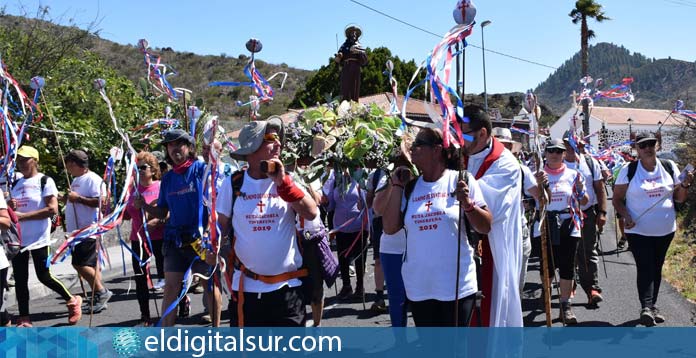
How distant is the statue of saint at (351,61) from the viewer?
7801mm

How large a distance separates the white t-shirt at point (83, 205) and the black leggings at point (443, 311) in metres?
4.48

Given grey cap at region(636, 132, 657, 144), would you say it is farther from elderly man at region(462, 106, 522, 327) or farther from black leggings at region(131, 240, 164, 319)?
black leggings at region(131, 240, 164, 319)

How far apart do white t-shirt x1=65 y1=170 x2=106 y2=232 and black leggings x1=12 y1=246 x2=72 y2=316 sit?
518 millimetres

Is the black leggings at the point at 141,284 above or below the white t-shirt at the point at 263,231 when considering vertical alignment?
below

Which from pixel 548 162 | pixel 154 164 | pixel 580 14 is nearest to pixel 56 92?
pixel 154 164

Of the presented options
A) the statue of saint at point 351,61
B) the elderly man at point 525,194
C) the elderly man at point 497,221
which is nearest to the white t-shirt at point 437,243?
the elderly man at point 497,221

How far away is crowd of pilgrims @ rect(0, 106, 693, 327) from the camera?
13.0ft

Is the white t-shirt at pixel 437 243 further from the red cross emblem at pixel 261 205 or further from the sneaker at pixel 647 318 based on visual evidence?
the sneaker at pixel 647 318

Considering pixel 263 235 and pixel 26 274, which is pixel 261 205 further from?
pixel 26 274

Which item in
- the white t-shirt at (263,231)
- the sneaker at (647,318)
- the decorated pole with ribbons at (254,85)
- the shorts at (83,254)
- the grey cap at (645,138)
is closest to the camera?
the white t-shirt at (263,231)

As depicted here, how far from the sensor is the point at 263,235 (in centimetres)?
416

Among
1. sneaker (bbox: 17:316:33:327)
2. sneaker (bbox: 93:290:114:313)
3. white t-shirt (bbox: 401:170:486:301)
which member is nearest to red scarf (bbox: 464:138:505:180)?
white t-shirt (bbox: 401:170:486:301)

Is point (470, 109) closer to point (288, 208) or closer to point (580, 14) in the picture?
point (288, 208)

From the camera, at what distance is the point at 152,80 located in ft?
22.6
